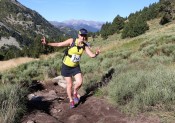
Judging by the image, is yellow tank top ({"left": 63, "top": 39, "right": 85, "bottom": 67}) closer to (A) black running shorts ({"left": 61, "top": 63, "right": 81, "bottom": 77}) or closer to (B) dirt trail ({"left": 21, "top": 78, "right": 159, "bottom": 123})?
(A) black running shorts ({"left": 61, "top": 63, "right": 81, "bottom": 77})

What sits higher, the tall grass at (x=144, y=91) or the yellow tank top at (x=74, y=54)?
the yellow tank top at (x=74, y=54)

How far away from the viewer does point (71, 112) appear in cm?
847

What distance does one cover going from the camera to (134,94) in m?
7.88

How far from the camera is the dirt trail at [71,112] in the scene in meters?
7.26

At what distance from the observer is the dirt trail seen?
23.8ft

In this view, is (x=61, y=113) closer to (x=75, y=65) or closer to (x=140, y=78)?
(x=75, y=65)

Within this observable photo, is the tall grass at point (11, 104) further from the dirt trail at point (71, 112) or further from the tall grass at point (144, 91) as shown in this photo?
the tall grass at point (144, 91)

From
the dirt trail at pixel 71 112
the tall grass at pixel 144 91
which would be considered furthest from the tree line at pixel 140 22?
the tall grass at pixel 144 91

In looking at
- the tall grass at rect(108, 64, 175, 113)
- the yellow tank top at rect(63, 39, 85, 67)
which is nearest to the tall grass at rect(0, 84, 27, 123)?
the yellow tank top at rect(63, 39, 85, 67)

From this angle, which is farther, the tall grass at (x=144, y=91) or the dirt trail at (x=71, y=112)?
the dirt trail at (x=71, y=112)

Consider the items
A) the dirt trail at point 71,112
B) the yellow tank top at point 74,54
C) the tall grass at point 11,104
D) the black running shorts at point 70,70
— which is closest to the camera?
the tall grass at point 11,104

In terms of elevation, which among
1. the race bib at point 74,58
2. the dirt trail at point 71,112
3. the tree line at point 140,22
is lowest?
the dirt trail at point 71,112

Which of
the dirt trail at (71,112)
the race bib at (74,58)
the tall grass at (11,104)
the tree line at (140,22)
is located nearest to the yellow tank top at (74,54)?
the race bib at (74,58)

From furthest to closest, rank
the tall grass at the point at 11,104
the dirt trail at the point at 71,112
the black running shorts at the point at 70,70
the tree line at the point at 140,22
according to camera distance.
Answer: the tree line at the point at 140,22
the black running shorts at the point at 70,70
the dirt trail at the point at 71,112
the tall grass at the point at 11,104
